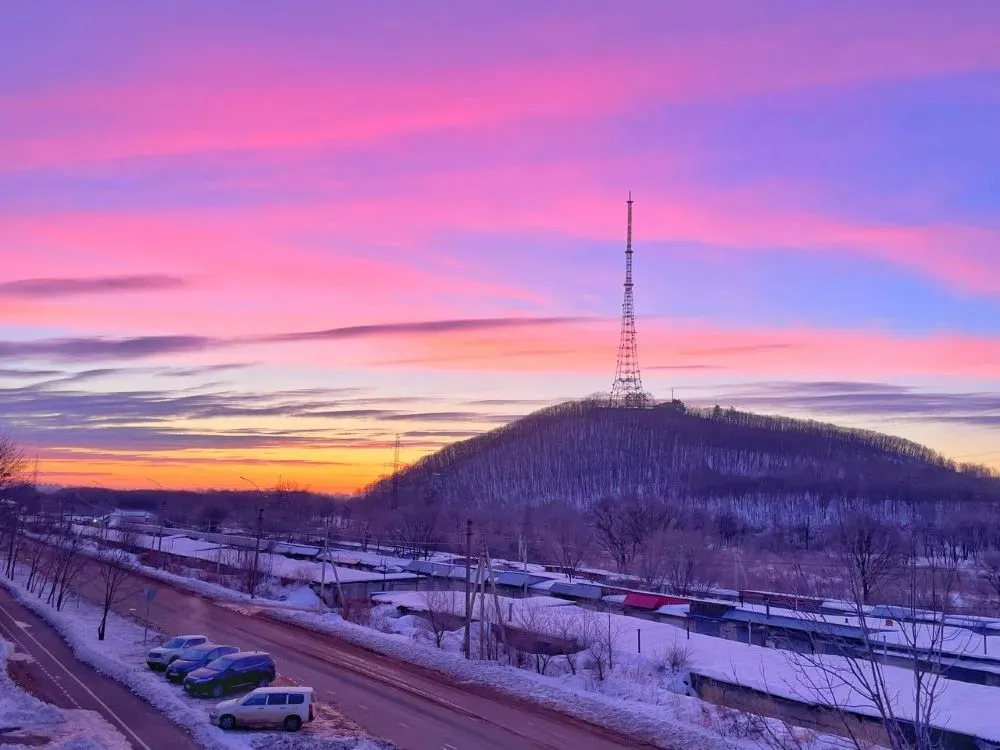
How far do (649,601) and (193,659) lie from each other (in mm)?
35226

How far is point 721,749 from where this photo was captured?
23547 mm

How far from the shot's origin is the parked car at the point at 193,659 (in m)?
31.1

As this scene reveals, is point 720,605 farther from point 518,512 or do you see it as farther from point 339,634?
point 518,512

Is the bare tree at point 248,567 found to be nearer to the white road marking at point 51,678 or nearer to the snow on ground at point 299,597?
the snow on ground at point 299,597

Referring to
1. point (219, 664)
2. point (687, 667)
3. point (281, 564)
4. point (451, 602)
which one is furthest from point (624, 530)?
point (219, 664)

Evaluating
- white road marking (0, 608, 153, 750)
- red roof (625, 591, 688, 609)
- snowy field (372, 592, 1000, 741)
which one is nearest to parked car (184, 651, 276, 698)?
white road marking (0, 608, 153, 750)

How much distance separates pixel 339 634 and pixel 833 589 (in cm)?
5380

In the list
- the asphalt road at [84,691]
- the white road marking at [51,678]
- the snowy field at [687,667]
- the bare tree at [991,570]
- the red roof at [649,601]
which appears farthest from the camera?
the bare tree at [991,570]

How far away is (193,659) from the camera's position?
31.9 m

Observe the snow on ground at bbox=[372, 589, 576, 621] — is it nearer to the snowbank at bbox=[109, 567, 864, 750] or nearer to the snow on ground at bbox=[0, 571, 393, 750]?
the snowbank at bbox=[109, 567, 864, 750]

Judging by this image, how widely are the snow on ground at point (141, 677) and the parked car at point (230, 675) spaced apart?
0.56 meters

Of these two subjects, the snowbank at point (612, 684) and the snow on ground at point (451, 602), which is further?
the snow on ground at point (451, 602)

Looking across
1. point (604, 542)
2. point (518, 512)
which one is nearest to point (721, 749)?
point (604, 542)

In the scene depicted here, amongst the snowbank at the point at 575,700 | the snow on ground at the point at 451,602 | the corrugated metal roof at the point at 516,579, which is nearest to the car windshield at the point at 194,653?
the snowbank at the point at 575,700
